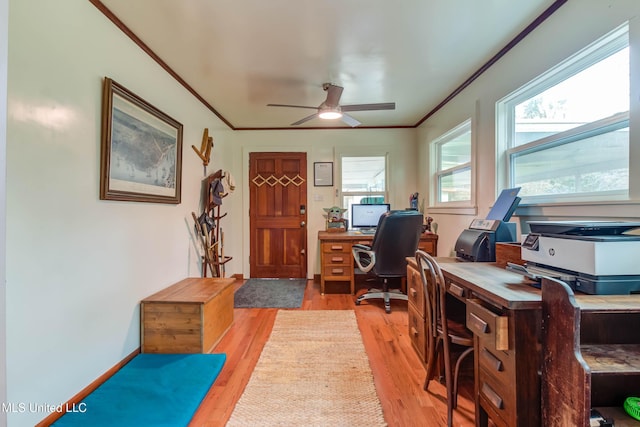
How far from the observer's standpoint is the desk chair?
1.36m

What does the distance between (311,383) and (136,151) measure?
1.97 meters

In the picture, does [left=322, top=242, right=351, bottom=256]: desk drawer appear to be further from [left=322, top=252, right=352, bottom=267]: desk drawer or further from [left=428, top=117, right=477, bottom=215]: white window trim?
[left=428, top=117, right=477, bottom=215]: white window trim

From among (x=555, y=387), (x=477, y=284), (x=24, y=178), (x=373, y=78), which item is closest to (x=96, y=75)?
(x=24, y=178)

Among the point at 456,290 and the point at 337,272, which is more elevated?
the point at 456,290

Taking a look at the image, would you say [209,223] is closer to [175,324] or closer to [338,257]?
[175,324]

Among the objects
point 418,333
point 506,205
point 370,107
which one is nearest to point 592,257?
point 506,205

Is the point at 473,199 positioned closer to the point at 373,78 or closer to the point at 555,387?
the point at 373,78

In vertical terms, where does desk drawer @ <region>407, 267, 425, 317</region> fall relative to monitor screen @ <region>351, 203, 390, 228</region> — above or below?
below

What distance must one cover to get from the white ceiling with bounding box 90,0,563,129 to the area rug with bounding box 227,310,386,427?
7.66 feet

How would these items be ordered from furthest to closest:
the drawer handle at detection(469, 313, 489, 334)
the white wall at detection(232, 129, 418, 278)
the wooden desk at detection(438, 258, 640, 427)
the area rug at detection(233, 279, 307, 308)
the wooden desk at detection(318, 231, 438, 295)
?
1. the white wall at detection(232, 129, 418, 278)
2. the wooden desk at detection(318, 231, 438, 295)
3. the area rug at detection(233, 279, 307, 308)
4. the drawer handle at detection(469, 313, 489, 334)
5. the wooden desk at detection(438, 258, 640, 427)

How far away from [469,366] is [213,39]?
114 inches

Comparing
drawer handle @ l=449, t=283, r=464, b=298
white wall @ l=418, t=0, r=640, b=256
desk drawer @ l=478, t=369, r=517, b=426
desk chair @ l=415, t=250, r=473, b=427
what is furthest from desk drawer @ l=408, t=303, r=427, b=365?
white wall @ l=418, t=0, r=640, b=256

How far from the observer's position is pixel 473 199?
2.62m

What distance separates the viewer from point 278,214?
14.0 ft
